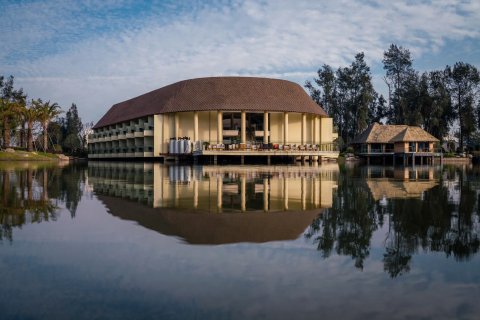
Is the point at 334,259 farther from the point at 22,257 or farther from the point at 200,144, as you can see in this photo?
the point at 200,144

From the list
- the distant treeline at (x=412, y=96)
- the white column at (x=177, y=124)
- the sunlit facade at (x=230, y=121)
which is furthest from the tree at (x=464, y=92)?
the white column at (x=177, y=124)

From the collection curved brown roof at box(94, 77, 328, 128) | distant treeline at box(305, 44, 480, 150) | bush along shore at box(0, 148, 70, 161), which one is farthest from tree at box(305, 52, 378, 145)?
bush along shore at box(0, 148, 70, 161)

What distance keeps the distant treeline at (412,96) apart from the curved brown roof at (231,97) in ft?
68.6

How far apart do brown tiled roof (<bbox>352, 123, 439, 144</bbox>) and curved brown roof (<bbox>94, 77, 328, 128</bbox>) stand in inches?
455

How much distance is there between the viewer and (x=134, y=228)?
6.65 meters

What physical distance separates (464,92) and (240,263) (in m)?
79.9

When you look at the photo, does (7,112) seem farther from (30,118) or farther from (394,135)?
(394,135)

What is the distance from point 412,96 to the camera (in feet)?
248

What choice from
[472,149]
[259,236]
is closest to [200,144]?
[259,236]

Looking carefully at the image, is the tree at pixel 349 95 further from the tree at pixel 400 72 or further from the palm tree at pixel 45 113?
the palm tree at pixel 45 113

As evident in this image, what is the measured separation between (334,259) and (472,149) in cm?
8131

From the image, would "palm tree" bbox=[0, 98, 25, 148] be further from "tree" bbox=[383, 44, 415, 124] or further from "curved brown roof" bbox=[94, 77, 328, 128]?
"tree" bbox=[383, 44, 415, 124]

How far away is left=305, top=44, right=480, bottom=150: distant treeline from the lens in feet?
241

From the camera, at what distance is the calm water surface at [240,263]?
338 cm
